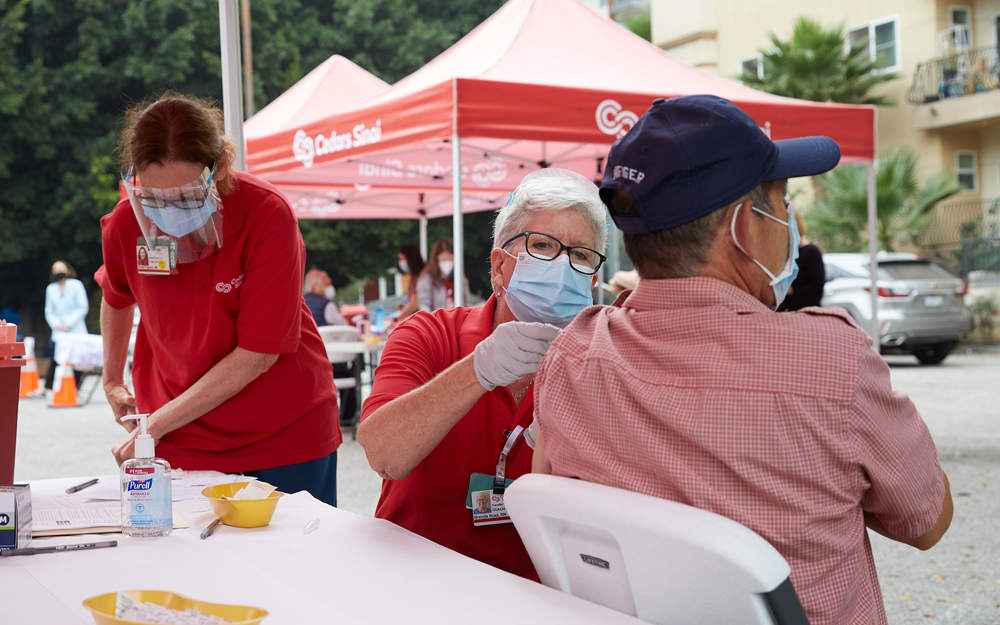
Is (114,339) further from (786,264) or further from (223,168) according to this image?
(786,264)

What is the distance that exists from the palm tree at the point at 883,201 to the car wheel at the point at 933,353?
3520 millimetres

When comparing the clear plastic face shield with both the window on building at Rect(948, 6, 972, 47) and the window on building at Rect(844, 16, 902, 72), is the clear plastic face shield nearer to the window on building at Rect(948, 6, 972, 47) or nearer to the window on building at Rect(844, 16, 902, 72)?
the window on building at Rect(844, 16, 902, 72)

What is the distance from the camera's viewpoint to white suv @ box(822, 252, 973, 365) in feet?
37.2

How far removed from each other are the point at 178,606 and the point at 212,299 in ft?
4.44

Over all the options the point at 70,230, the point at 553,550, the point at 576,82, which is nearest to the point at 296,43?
the point at 70,230

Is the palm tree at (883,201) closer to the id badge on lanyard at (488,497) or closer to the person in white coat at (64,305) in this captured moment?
the person in white coat at (64,305)

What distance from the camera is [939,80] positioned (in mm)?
17547

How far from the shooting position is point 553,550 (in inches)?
49.2

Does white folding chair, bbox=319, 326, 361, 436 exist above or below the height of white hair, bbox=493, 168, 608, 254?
below

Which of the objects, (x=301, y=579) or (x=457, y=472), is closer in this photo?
(x=301, y=579)

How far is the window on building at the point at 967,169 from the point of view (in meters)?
18.2

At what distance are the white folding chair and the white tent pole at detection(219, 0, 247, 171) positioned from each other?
3309 millimetres

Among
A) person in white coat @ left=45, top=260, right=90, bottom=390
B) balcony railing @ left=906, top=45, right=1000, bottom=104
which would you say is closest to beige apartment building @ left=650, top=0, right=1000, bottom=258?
balcony railing @ left=906, top=45, right=1000, bottom=104

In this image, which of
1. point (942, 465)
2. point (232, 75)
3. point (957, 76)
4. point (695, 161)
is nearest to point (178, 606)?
point (695, 161)
